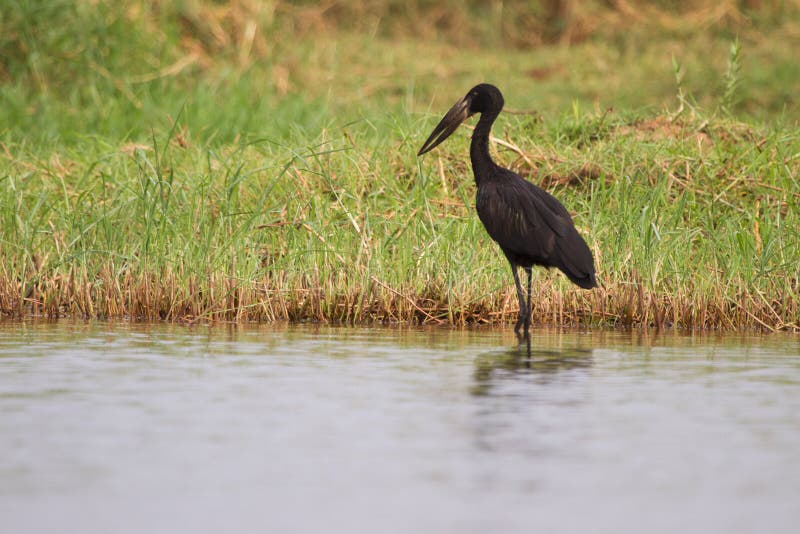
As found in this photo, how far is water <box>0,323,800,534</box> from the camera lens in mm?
3795

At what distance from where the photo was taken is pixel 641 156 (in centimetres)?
1066

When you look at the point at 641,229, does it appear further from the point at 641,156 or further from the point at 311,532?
the point at 311,532

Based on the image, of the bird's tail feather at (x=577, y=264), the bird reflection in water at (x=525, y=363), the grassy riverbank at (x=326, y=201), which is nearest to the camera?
the bird reflection in water at (x=525, y=363)

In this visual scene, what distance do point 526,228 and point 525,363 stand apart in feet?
5.86

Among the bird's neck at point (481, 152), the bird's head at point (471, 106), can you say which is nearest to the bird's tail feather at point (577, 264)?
the bird's neck at point (481, 152)

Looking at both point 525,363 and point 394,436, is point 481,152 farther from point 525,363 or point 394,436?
point 394,436

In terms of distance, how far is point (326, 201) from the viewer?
9.56m

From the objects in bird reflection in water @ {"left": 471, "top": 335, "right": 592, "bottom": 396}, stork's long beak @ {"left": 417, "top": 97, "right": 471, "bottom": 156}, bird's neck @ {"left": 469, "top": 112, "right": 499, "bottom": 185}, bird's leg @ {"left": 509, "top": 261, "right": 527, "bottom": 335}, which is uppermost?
stork's long beak @ {"left": 417, "top": 97, "right": 471, "bottom": 156}

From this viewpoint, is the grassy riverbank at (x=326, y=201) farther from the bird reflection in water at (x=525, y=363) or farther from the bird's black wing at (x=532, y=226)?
the bird reflection in water at (x=525, y=363)

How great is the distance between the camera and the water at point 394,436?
3795 mm

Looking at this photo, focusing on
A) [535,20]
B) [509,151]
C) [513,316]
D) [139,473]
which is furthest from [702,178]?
[535,20]

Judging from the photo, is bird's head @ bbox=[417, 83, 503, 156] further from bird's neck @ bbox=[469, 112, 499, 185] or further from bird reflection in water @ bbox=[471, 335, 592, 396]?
bird reflection in water @ bbox=[471, 335, 592, 396]

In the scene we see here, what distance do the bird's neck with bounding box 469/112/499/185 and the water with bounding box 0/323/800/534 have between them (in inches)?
70.9

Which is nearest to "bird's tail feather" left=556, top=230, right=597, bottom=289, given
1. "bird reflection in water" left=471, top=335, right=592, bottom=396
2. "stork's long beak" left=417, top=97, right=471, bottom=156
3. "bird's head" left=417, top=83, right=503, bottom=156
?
"bird reflection in water" left=471, top=335, right=592, bottom=396
